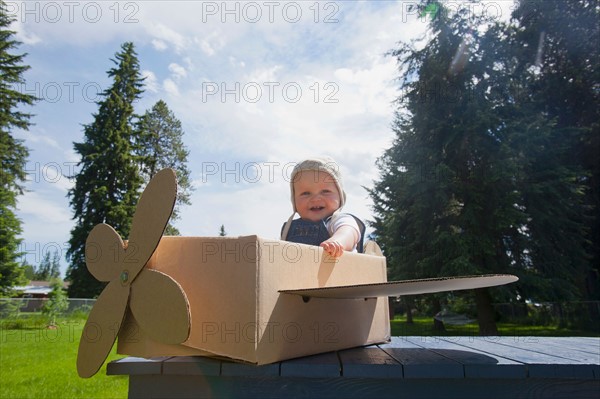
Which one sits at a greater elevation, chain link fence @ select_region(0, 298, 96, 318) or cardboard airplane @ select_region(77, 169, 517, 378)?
cardboard airplane @ select_region(77, 169, 517, 378)

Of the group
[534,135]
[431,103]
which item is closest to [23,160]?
[431,103]

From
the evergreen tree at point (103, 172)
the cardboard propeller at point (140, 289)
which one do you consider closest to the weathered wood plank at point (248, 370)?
the cardboard propeller at point (140, 289)

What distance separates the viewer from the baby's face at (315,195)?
189 centimetres

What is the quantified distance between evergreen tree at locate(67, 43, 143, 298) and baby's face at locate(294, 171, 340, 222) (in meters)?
20.0

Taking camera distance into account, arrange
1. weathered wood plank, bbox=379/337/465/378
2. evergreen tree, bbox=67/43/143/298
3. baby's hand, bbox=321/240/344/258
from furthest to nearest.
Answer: evergreen tree, bbox=67/43/143/298
baby's hand, bbox=321/240/344/258
weathered wood plank, bbox=379/337/465/378

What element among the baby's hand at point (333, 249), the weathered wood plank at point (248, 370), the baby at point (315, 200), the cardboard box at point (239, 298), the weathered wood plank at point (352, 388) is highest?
the baby at point (315, 200)

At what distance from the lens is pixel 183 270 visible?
1.18 metres

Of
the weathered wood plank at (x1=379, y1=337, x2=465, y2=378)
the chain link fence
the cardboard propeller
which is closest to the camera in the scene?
the cardboard propeller

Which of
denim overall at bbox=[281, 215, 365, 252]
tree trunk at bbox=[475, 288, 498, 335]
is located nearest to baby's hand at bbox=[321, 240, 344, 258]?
denim overall at bbox=[281, 215, 365, 252]

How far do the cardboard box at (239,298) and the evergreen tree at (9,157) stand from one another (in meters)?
17.7

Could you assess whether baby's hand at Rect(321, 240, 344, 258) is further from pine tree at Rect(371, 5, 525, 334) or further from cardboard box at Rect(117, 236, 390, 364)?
pine tree at Rect(371, 5, 525, 334)

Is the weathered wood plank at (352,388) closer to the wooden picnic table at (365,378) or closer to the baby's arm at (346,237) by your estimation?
the wooden picnic table at (365,378)

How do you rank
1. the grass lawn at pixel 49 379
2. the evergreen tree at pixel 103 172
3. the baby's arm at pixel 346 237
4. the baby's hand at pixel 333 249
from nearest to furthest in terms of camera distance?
the baby's hand at pixel 333 249
the baby's arm at pixel 346 237
the grass lawn at pixel 49 379
the evergreen tree at pixel 103 172

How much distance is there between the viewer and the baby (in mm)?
1796
